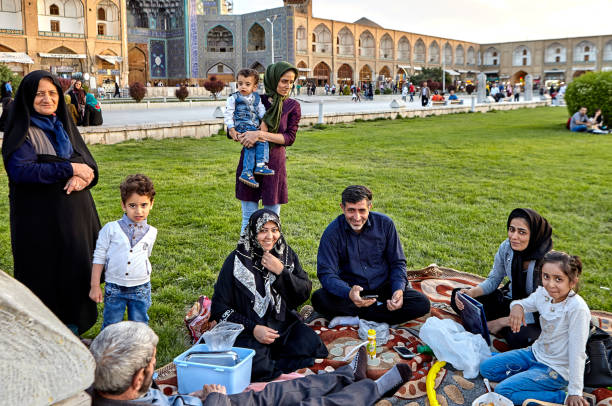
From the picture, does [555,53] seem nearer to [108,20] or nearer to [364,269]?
[108,20]

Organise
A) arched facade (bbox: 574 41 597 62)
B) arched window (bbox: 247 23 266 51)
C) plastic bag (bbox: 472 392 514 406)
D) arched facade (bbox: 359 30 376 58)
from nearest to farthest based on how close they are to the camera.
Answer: plastic bag (bbox: 472 392 514 406), arched window (bbox: 247 23 266 51), arched facade (bbox: 359 30 376 58), arched facade (bbox: 574 41 597 62)

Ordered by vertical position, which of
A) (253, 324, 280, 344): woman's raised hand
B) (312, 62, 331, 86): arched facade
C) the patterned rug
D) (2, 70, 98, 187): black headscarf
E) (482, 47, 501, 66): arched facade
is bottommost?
the patterned rug

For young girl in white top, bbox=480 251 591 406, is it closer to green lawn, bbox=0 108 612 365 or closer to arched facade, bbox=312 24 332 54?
green lawn, bbox=0 108 612 365

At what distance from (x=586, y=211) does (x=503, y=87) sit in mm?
27119

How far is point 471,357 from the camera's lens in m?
2.65

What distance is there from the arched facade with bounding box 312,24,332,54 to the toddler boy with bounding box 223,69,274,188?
39.9 meters

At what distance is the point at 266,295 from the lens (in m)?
2.84

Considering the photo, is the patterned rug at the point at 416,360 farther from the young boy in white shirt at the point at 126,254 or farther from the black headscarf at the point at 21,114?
the black headscarf at the point at 21,114

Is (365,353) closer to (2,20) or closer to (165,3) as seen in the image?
(2,20)

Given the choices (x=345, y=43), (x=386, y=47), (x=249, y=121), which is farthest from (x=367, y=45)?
(x=249, y=121)

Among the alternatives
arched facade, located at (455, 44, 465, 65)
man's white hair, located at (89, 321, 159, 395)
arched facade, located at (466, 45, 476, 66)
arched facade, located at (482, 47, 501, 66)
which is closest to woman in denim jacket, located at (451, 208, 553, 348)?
man's white hair, located at (89, 321, 159, 395)

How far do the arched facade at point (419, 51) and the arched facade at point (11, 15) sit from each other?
33.0 m

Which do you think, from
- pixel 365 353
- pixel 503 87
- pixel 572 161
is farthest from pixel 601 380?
pixel 503 87

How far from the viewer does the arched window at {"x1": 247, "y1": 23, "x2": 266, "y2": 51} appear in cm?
4059
